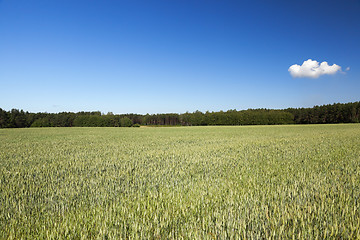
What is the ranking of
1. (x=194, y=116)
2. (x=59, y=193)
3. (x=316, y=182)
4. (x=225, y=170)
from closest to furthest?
(x=59, y=193), (x=316, y=182), (x=225, y=170), (x=194, y=116)

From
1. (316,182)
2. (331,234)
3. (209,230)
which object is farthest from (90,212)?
(316,182)

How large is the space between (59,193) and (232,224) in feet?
10.3

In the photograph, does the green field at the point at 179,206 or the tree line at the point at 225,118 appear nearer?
the green field at the point at 179,206

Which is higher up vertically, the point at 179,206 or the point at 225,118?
the point at 225,118

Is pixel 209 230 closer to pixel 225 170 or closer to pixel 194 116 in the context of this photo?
pixel 225 170

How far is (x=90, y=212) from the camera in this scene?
8.93 feet

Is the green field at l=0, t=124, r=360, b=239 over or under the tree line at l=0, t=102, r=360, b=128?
under

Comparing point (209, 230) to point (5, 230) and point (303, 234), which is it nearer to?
point (303, 234)

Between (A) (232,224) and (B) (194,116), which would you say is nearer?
(A) (232,224)

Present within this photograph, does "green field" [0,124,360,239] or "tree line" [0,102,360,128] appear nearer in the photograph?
"green field" [0,124,360,239]

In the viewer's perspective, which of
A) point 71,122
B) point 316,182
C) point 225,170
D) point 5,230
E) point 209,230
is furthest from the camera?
point 71,122

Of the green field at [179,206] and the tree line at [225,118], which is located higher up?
the tree line at [225,118]

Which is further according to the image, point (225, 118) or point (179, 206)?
point (225, 118)

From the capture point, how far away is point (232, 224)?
2.29m
